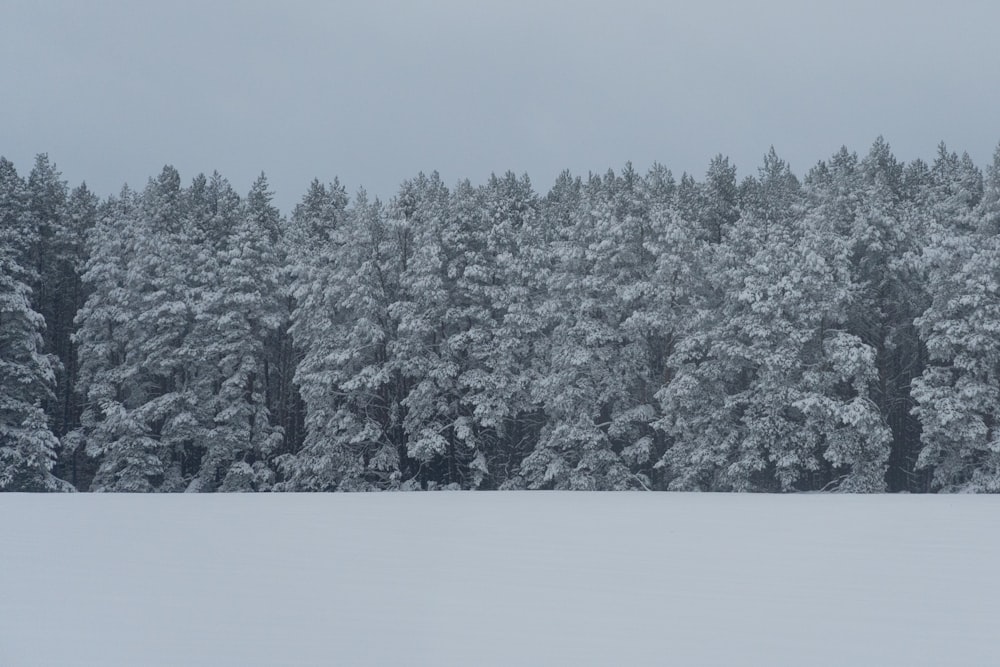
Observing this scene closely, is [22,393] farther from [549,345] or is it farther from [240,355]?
[549,345]

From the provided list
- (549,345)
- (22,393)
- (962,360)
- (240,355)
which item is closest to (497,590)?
(549,345)

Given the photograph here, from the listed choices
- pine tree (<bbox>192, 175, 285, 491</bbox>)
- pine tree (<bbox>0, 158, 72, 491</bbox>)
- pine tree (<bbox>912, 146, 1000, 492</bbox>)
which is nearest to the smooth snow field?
pine tree (<bbox>912, 146, 1000, 492</bbox>)

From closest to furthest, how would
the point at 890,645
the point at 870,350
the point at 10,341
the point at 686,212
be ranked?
the point at 890,645 → the point at 870,350 → the point at 10,341 → the point at 686,212

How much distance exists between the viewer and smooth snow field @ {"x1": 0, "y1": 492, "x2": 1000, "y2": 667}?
6.33m

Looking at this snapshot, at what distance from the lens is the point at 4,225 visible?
3809cm

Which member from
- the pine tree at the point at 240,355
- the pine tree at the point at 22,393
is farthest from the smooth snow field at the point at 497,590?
the pine tree at the point at 240,355

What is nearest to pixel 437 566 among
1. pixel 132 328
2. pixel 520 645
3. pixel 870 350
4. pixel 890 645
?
pixel 520 645

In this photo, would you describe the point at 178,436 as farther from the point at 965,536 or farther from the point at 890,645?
the point at 890,645

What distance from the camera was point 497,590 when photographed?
8.26 m

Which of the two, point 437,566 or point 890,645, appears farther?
point 437,566

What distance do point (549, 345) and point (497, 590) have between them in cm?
2711

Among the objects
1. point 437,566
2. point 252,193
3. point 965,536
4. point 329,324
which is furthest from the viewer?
point 252,193

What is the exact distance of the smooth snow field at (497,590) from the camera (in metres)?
6.33

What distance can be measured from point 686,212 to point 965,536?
27.0 meters
